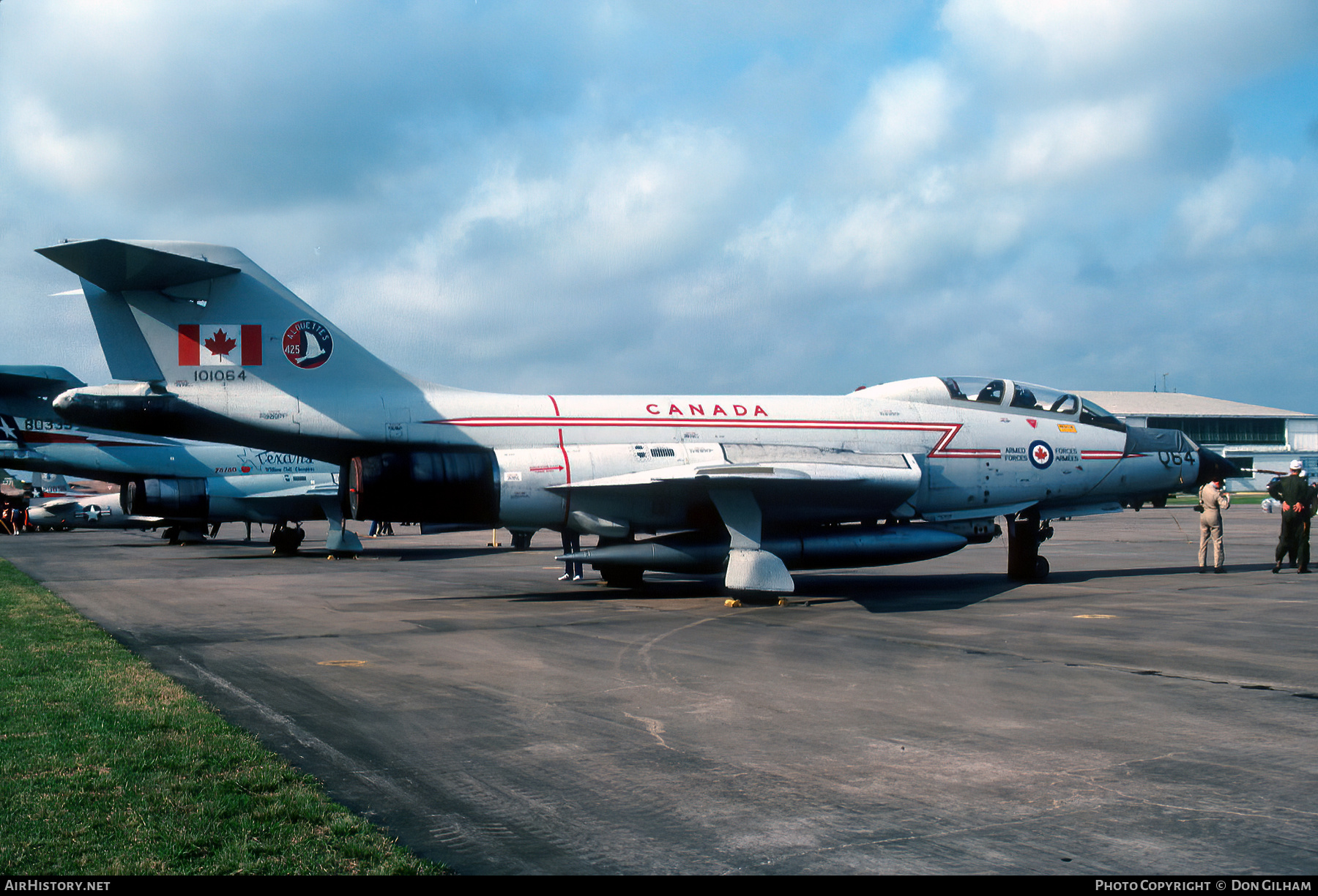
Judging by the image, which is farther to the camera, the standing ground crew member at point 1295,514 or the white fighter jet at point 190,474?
the white fighter jet at point 190,474

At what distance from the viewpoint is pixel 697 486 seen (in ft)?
44.7

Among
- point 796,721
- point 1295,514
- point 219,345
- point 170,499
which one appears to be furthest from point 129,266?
point 1295,514

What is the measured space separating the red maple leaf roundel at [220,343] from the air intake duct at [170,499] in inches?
644

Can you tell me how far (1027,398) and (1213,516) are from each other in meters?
4.07

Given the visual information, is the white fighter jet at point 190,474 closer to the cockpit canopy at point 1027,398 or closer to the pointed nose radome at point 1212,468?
the cockpit canopy at point 1027,398

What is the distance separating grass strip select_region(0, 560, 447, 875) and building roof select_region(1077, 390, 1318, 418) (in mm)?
94571

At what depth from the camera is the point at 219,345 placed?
13.0m

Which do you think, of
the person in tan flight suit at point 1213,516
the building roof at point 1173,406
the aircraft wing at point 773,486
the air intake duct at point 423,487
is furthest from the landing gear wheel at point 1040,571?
the building roof at point 1173,406

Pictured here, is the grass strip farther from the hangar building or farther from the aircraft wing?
the hangar building

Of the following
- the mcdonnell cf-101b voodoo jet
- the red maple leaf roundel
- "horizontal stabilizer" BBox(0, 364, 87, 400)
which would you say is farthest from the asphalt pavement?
"horizontal stabilizer" BBox(0, 364, 87, 400)

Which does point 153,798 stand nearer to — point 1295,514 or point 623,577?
point 623,577

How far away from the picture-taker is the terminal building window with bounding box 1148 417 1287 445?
9469cm

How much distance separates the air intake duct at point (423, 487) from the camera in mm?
13047

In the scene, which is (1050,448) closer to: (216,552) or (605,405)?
(605,405)
